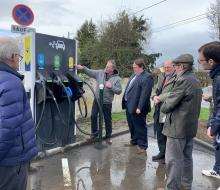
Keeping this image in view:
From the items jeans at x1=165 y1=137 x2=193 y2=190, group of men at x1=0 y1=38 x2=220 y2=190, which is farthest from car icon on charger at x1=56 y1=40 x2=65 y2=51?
jeans at x1=165 y1=137 x2=193 y2=190

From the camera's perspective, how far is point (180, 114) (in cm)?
388

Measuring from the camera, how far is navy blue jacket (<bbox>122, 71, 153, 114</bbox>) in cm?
583

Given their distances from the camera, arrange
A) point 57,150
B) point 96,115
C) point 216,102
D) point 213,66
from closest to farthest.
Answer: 1. point 216,102
2. point 213,66
3. point 57,150
4. point 96,115

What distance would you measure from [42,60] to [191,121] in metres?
2.83

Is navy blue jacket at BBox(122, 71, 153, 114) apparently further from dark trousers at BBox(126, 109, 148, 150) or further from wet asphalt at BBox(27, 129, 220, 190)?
wet asphalt at BBox(27, 129, 220, 190)

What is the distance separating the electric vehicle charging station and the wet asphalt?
0.45m

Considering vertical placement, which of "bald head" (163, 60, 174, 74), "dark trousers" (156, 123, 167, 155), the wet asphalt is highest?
"bald head" (163, 60, 174, 74)

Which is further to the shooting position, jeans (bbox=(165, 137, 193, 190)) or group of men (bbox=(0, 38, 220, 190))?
jeans (bbox=(165, 137, 193, 190))

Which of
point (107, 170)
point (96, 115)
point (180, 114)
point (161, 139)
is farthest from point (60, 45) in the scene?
point (180, 114)

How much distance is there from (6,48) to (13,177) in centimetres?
107

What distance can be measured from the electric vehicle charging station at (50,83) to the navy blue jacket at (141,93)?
1044mm

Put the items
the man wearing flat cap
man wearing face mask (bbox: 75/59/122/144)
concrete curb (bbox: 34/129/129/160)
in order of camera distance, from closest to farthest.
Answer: the man wearing flat cap, concrete curb (bbox: 34/129/129/160), man wearing face mask (bbox: 75/59/122/144)

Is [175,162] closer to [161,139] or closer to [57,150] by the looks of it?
[161,139]

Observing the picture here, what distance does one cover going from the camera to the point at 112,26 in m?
20.8
